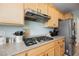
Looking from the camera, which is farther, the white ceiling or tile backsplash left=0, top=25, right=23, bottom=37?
tile backsplash left=0, top=25, right=23, bottom=37

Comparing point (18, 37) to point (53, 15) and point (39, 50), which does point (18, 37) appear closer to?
point (39, 50)

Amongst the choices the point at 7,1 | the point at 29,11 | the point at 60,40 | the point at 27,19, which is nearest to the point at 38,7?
the point at 29,11

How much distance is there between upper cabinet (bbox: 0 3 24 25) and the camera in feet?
3.86

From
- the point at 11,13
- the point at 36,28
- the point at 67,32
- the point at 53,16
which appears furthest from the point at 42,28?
the point at 11,13

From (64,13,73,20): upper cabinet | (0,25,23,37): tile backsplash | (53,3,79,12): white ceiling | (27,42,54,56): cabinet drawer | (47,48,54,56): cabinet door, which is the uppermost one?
(53,3,79,12): white ceiling

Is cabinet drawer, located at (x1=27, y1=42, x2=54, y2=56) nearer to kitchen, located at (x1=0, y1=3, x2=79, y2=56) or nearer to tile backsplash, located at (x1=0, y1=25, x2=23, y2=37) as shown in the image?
kitchen, located at (x1=0, y1=3, x2=79, y2=56)

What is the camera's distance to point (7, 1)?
4.06ft

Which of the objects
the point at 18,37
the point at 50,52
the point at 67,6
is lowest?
the point at 50,52

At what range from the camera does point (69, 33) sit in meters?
1.35

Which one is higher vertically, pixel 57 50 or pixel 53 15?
pixel 53 15

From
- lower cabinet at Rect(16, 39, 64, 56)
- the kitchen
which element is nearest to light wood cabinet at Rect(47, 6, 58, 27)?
the kitchen

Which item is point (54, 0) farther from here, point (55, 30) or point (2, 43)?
point (2, 43)

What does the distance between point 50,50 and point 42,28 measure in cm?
29

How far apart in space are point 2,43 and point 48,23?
0.61 m
